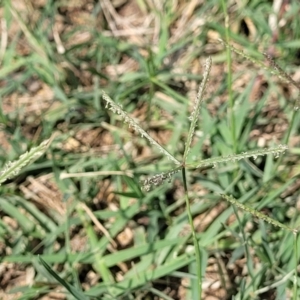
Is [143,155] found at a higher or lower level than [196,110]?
lower

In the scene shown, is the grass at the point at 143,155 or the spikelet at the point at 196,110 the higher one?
the spikelet at the point at 196,110

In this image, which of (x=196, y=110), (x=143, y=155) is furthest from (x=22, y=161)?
(x=143, y=155)

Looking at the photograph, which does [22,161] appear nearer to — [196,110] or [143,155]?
[196,110]

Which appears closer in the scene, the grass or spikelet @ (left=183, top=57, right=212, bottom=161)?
spikelet @ (left=183, top=57, right=212, bottom=161)

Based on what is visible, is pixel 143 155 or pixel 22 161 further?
pixel 143 155

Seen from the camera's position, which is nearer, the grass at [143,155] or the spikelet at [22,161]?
the spikelet at [22,161]

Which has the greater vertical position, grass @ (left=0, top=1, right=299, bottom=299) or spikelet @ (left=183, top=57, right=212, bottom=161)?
spikelet @ (left=183, top=57, right=212, bottom=161)

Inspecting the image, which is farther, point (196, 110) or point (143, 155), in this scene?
point (143, 155)

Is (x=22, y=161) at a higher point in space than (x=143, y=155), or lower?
higher

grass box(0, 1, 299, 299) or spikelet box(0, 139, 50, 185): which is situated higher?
spikelet box(0, 139, 50, 185)
